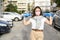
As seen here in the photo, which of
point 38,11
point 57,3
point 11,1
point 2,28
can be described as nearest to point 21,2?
point 11,1

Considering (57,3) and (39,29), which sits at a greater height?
(39,29)

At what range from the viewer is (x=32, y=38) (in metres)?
7.50

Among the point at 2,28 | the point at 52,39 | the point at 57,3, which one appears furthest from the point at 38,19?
the point at 57,3

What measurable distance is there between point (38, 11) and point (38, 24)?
38 cm

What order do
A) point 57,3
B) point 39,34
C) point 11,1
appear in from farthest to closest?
1. point 11,1
2. point 57,3
3. point 39,34

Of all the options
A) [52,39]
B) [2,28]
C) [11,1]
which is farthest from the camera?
[11,1]

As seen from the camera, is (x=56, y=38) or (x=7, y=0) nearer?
(x=56, y=38)

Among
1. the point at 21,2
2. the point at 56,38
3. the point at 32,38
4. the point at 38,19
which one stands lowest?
the point at 21,2

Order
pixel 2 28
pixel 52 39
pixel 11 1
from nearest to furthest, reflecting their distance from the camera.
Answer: pixel 52 39, pixel 2 28, pixel 11 1

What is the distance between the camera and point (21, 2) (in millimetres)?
77688

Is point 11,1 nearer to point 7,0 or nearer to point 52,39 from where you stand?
point 7,0

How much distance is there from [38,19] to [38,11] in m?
0.23

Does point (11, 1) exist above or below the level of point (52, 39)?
below

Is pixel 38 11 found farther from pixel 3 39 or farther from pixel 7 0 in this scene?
pixel 7 0
